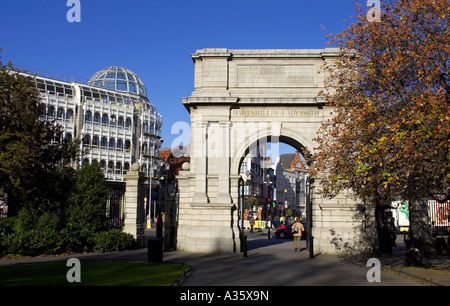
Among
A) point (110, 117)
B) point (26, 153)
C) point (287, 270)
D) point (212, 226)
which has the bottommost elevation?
point (287, 270)

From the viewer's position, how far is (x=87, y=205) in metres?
23.6

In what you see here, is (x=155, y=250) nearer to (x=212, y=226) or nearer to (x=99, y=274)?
(x=99, y=274)

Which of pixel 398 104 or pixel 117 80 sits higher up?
pixel 117 80

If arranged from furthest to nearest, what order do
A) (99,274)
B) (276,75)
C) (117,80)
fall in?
1. (117,80)
2. (276,75)
3. (99,274)

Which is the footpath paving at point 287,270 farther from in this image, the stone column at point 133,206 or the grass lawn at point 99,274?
the stone column at point 133,206

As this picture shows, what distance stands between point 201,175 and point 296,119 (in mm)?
5552

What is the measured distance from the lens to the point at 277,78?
80.6 feet

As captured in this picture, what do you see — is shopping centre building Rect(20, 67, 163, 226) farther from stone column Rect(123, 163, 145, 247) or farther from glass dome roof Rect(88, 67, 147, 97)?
stone column Rect(123, 163, 145, 247)

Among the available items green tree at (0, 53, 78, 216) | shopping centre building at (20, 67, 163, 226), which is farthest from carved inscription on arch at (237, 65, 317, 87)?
shopping centre building at (20, 67, 163, 226)

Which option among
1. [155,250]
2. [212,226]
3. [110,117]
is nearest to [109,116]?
[110,117]

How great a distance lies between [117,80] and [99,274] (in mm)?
60090

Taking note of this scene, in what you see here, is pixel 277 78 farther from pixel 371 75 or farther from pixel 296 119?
pixel 371 75

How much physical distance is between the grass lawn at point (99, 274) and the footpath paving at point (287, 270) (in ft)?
2.72
